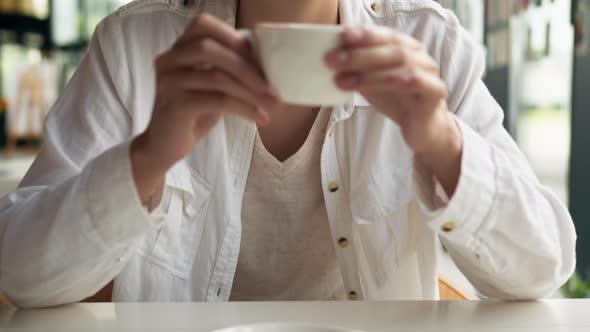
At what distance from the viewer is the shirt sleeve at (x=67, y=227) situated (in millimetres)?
901

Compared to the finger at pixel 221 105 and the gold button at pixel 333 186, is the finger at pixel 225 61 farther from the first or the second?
the gold button at pixel 333 186

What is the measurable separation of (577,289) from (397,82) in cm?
217

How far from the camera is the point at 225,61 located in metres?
0.72

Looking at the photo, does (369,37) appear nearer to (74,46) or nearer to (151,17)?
(151,17)

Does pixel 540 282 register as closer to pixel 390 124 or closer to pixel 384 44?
pixel 390 124

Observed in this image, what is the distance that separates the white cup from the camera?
0.63m

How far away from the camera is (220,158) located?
1.31 meters

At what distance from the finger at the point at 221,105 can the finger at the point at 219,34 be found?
6 centimetres

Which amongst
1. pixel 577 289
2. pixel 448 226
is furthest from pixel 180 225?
pixel 577 289

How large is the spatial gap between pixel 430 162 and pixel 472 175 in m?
0.06

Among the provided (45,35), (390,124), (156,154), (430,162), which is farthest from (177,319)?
(45,35)

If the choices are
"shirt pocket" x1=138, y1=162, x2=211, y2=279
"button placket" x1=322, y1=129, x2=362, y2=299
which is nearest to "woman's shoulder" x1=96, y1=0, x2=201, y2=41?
"shirt pocket" x1=138, y1=162, x2=211, y2=279

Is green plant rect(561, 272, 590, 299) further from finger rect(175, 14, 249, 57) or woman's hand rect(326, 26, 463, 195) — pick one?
finger rect(175, 14, 249, 57)

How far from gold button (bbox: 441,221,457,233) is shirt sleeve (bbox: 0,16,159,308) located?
0.39 meters
